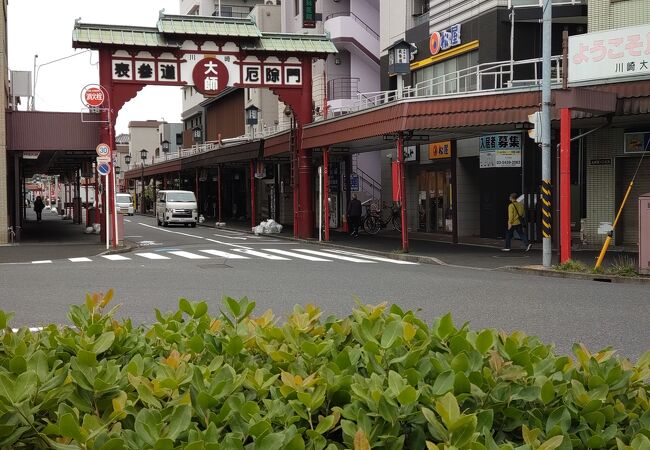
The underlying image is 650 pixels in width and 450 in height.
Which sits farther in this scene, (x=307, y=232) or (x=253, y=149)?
(x=253, y=149)

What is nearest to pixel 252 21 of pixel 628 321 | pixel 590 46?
pixel 590 46

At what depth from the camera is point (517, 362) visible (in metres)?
2.74

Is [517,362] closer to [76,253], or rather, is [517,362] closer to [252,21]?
[76,253]

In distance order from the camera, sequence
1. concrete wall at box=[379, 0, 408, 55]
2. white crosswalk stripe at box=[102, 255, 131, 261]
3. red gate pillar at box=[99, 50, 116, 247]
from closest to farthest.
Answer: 1. white crosswalk stripe at box=[102, 255, 131, 261]
2. red gate pillar at box=[99, 50, 116, 247]
3. concrete wall at box=[379, 0, 408, 55]

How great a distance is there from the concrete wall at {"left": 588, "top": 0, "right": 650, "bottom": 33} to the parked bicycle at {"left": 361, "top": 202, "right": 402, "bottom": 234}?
44.0 feet

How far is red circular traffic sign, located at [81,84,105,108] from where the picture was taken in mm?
26000

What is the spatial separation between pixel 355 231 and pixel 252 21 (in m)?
9.99

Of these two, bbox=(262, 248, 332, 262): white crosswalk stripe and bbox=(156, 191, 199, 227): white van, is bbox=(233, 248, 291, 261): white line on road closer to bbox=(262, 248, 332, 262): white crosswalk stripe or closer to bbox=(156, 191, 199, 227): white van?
bbox=(262, 248, 332, 262): white crosswalk stripe

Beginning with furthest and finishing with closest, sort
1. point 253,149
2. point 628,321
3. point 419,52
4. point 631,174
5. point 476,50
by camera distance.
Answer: point 253,149
point 419,52
point 476,50
point 631,174
point 628,321

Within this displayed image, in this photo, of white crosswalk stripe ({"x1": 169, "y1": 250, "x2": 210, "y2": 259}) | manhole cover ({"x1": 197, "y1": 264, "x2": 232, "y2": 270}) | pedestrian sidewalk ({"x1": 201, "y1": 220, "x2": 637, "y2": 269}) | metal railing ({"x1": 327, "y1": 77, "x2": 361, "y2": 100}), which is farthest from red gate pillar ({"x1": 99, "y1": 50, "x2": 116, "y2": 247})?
metal railing ({"x1": 327, "y1": 77, "x2": 361, "y2": 100})

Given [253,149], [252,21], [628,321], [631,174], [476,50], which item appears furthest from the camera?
[253,149]

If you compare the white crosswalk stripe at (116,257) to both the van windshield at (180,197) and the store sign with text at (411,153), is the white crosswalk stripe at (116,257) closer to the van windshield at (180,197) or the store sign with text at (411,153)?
the store sign with text at (411,153)

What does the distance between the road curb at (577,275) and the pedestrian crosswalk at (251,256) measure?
3705 millimetres

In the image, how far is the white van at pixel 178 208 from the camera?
4434 cm
